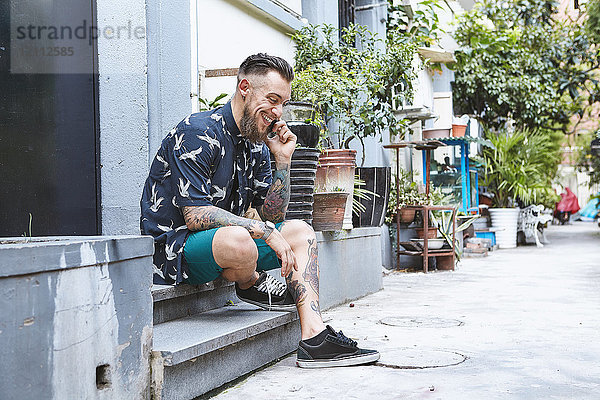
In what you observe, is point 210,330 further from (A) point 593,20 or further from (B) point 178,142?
(A) point 593,20

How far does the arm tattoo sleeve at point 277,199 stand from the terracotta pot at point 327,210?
177 cm

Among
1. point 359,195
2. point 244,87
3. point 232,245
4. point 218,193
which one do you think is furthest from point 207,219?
point 359,195

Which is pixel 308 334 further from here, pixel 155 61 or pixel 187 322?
pixel 155 61

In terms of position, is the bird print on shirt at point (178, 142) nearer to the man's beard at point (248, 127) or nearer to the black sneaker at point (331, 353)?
the man's beard at point (248, 127)

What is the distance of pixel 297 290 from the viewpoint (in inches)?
128

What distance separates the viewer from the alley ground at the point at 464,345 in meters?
2.82

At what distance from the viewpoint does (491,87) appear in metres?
13.8

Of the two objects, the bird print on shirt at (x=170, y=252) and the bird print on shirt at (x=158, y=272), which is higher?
the bird print on shirt at (x=170, y=252)

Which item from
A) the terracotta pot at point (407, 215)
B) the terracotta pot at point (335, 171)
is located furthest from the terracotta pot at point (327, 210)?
the terracotta pot at point (407, 215)

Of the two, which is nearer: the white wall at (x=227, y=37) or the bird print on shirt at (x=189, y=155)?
the bird print on shirt at (x=189, y=155)

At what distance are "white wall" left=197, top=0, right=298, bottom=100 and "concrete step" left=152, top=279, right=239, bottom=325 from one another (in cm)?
209

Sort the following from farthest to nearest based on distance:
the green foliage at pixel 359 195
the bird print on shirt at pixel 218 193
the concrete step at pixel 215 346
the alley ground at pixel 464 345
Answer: the green foliage at pixel 359 195 → the bird print on shirt at pixel 218 193 → the alley ground at pixel 464 345 → the concrete step at pixel 215 346

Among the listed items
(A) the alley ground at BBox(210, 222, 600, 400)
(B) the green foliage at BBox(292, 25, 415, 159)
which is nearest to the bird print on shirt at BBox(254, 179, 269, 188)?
(A) the alley ground at BBox(210, 222, 600, 400)

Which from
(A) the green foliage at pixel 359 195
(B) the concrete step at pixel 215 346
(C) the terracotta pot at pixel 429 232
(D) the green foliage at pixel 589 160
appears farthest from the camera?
(D) the green foliage at pixel 589 160
